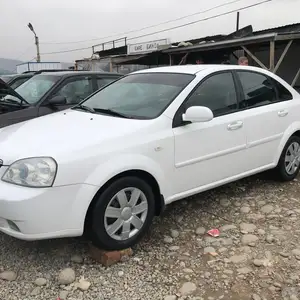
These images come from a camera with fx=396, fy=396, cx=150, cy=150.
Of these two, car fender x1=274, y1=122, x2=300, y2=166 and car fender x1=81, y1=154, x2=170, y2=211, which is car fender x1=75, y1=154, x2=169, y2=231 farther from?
car fender x1=274, y1=122, x2=300, y2=166

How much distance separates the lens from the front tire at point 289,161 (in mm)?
4781

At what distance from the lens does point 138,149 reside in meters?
3.27

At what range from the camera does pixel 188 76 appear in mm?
3992

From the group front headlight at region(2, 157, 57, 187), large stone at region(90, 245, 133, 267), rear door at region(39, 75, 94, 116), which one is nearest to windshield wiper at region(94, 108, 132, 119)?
front headlight at region(2, 157, 57, 187)

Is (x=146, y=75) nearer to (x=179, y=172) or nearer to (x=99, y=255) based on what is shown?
(x=179, y=172)

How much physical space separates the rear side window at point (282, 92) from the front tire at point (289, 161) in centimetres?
49

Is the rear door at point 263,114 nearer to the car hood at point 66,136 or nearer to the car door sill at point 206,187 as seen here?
the car door sill at point 206,187

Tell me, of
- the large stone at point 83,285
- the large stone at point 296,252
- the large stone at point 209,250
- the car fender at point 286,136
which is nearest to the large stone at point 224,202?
the car fender at point 286,136

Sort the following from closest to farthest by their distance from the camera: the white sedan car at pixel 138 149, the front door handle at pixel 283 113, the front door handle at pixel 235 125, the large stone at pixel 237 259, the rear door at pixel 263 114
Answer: the white sedan car at pixel 138 149, the large stone at pixel 237 259, the front door handle at pixel 235 125, the rear door at pixel 263 114, the front door handle at pixel 283 113

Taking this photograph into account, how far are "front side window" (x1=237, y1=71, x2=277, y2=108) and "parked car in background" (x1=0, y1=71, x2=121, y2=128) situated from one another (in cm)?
295

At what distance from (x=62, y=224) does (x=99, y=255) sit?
457 mm

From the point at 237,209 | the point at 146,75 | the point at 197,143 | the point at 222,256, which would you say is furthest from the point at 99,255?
the point at 146,75

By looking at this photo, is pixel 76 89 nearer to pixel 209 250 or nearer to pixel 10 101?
pixel 10 101

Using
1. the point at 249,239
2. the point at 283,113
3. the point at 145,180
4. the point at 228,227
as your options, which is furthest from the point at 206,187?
the point at 283,113
